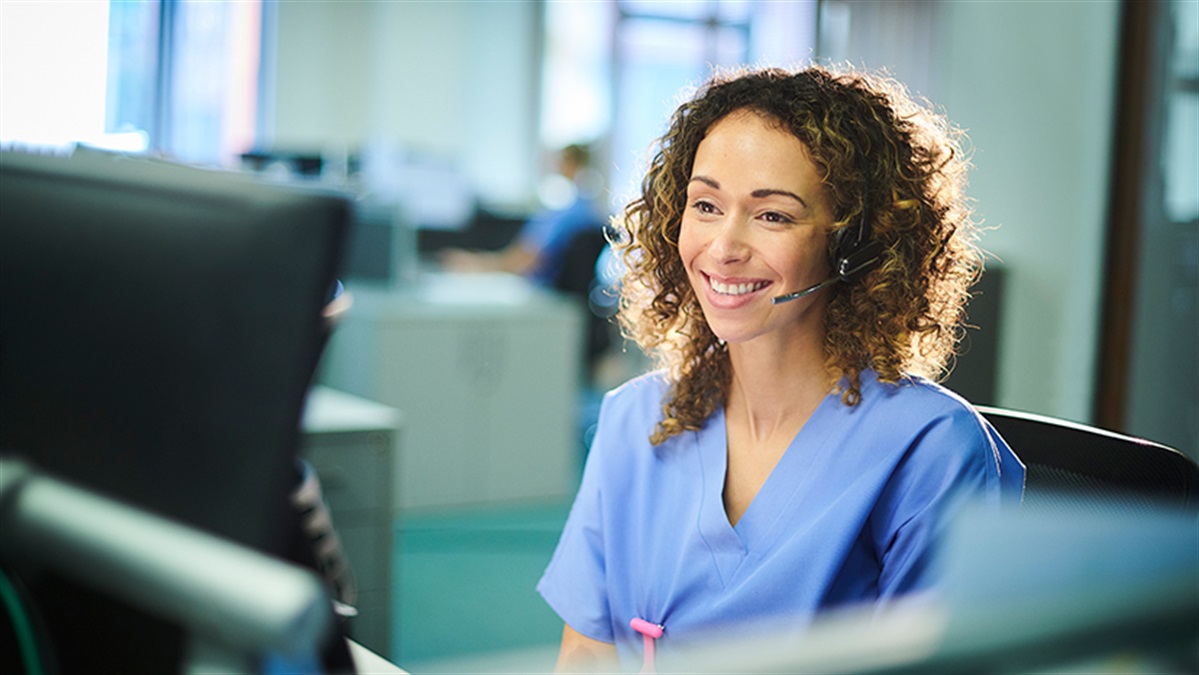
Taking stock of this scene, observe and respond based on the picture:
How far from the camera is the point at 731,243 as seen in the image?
109cm

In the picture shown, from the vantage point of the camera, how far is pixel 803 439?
3.51ft

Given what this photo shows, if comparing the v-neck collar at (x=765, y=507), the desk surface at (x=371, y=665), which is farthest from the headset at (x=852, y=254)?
the desk surface at (x=371, y=665)

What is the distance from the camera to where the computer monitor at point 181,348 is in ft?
1.59

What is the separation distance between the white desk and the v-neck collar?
277cm

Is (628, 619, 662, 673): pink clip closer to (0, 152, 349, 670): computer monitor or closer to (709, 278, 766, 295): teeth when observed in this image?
(709, 278, 766, 295): teeth

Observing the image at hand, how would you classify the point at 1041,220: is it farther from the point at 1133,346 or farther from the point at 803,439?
the point at 803,439

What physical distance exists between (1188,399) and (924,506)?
2044 mm

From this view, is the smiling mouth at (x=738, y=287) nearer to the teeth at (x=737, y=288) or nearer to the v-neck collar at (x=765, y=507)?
the teeth at (x=737, y=288)

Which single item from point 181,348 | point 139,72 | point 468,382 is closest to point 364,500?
point 468,382

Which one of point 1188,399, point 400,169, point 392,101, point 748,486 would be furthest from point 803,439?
point 392,101

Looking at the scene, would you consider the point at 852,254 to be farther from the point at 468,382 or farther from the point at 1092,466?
the point at 468,382

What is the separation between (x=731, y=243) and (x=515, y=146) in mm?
6793

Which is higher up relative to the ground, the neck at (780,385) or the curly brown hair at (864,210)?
the curly brown hair at (864,210)

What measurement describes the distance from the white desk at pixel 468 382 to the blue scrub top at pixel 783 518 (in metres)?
2.65
